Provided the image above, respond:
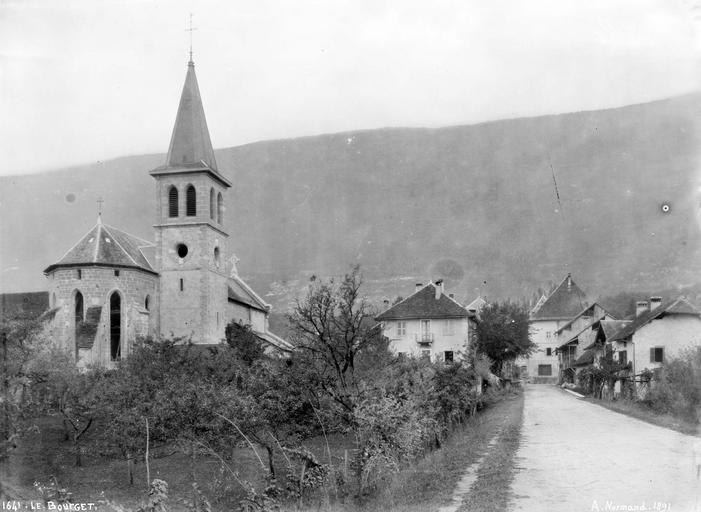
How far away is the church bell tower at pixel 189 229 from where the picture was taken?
5588cm

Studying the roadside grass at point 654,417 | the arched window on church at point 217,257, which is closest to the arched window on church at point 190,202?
the arched window on church at point 217,257

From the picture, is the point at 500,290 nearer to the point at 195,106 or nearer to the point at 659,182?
the point at 195,106

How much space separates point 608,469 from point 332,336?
7933 millimetres

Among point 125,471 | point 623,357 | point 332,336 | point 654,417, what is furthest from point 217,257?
point 332,336

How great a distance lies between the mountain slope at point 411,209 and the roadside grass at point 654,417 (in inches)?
471

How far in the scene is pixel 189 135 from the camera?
189 feet

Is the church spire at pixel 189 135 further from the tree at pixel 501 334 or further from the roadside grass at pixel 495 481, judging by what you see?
the roadside grass at pixel 495 481

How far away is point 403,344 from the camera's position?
5872 cm

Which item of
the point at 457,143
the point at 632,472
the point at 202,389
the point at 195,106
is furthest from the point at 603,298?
the point at 632,472

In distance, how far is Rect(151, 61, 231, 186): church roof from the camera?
57.4 m

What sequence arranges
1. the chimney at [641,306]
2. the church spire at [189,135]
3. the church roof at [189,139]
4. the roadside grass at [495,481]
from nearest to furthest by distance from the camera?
the roadside grass at [495,481], the chimney at [641,306], the church roof at [189,139], the church spire at [189,135]

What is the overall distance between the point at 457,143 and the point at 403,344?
18.2 metres

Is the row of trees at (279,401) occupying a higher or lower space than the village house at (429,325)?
lower

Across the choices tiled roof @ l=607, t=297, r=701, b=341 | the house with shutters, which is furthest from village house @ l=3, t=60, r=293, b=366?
tiled roof @ l=607, t=297, r=701, b=341
